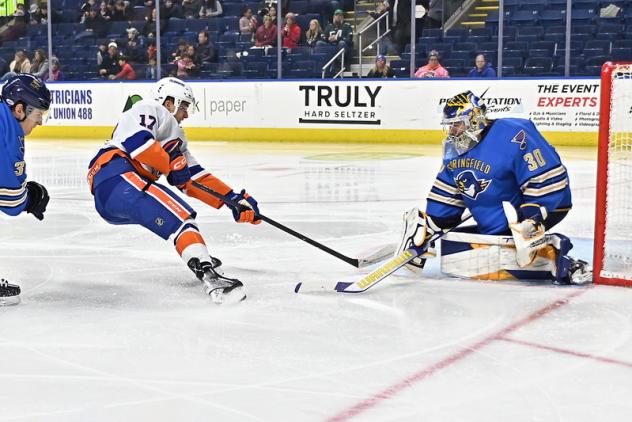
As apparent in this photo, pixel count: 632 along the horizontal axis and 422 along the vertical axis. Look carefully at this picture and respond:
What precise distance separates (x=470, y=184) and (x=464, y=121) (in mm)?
261

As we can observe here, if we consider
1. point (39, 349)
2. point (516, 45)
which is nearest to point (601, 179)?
point (39, 349)

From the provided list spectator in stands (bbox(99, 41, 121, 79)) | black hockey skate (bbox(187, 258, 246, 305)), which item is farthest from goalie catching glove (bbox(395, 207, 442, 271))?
spectator in stands (bbox(99, 41, 121, 79))

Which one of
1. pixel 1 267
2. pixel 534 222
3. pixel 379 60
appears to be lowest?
pixel 1 267

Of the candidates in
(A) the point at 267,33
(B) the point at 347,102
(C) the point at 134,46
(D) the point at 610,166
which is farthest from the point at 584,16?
(D) the point at 610,166

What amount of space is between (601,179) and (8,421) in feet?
7.19

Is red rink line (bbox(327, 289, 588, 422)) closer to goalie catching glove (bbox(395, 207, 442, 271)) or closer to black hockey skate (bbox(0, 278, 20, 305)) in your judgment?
goalie catching glove (bbox(395, 207, 442, 271))

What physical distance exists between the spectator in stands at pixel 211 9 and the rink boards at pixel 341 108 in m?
0.94

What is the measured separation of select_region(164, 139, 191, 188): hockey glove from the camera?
3389mm

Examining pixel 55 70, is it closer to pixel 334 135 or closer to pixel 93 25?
pixel 93 25

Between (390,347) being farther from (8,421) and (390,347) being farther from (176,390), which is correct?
(8,421)

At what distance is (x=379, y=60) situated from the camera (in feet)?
34.5

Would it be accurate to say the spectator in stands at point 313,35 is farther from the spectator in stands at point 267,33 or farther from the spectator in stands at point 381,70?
the spectator in stands at point 381,70

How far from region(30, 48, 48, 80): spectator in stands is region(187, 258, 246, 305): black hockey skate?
10103 millimetres

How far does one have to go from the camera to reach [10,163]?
2.87 metres
